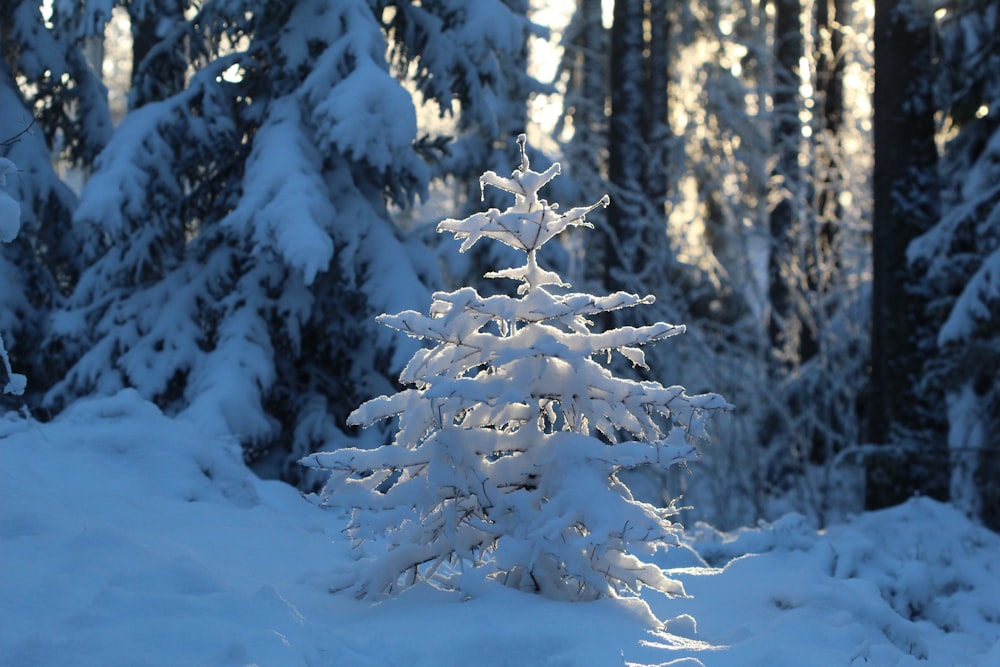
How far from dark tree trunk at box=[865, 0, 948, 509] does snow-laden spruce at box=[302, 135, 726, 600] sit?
18.3ft

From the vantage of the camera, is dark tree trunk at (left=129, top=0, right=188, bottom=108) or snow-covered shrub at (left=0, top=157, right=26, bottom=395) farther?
dark tree trunk at (left=129, top=0, right=188, bottom=108)

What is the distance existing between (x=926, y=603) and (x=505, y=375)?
3538 millimetres

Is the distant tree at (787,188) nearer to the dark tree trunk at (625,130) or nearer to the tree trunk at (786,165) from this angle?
the tree trunk at (786,165)

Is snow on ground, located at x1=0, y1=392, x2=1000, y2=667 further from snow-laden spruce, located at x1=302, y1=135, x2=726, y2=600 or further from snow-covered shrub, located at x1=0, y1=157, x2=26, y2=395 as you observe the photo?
snow-covered shrub, located at x1=0, y1=157, x2=26, y2=395

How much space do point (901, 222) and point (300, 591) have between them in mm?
6927

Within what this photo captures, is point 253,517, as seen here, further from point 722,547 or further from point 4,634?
point 722,547

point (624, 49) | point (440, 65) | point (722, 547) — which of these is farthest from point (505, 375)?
point (624, 49)

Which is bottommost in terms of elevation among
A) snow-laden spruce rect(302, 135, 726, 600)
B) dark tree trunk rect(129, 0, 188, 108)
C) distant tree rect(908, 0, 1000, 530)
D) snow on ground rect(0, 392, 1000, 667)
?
snow on ground rect(0, 392, 1000, 667)

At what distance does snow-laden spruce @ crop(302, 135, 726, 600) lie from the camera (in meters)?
4.30

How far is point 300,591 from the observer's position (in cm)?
474

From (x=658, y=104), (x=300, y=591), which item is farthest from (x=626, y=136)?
(x=300, y=591)

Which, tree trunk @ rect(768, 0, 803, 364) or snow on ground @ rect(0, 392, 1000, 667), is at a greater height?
tree trunk @ rect(768, 0, 803, 364)

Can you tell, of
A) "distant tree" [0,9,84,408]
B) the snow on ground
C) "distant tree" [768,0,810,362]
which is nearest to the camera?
the snow on ground

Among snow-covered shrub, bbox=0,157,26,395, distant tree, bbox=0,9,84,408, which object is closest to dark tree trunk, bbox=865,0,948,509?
snow-covered shrub, bbox=0,157,26,395
